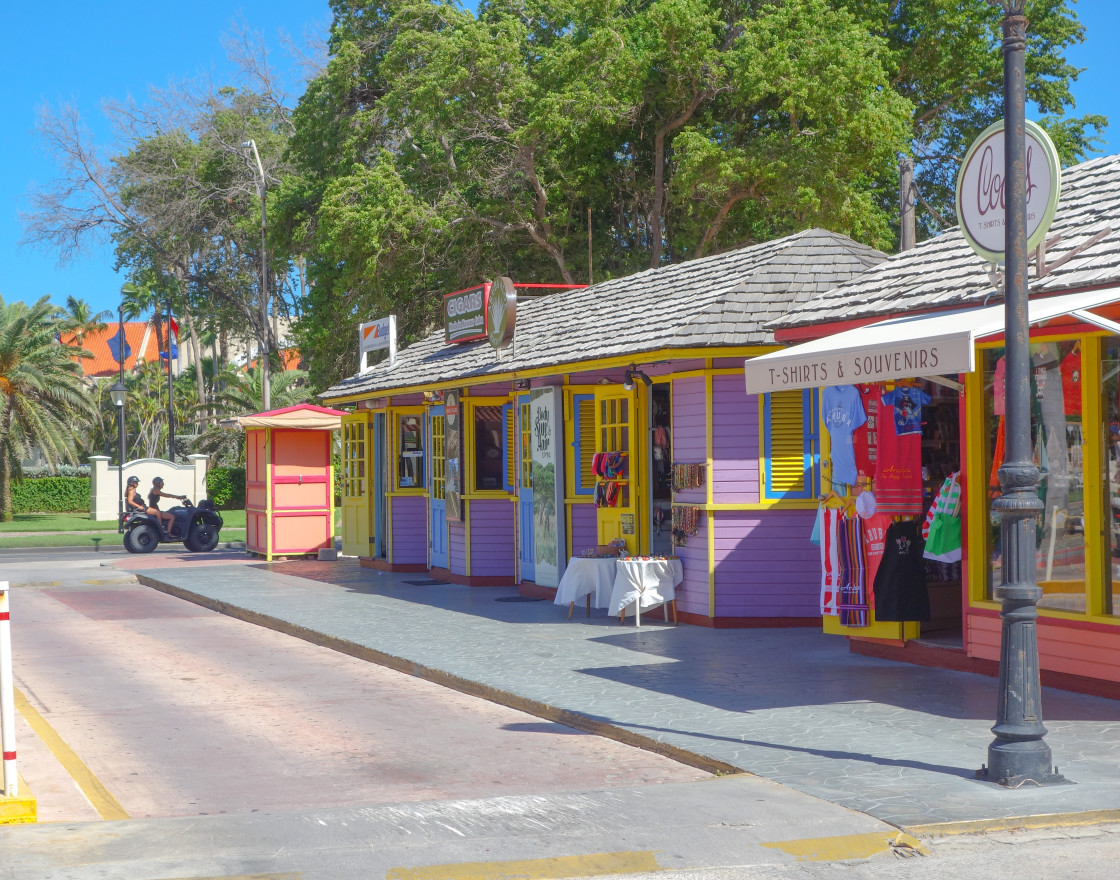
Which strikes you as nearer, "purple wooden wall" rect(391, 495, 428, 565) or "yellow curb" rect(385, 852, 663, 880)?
"yellow curb" rect(385, 852, 663, 880)

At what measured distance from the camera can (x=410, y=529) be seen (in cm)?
2173

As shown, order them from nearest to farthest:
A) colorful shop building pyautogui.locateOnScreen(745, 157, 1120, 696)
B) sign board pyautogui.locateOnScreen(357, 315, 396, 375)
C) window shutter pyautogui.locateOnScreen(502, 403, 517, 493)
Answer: colorful shop building pyautogui.locateOnScreen(745, 157, 1120, 696) → window shutter pyautogui.locateOnScreen(502, 403, 517, 493) → sign board pyautogui.locateOnScreen(357, 315, 396, 375)

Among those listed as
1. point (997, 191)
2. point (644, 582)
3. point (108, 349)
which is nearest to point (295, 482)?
point (644, 582)

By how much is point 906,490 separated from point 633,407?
4.59m

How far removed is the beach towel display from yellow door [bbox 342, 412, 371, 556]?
44.1 feet

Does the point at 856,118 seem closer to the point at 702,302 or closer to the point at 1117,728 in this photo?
the point at 702,302

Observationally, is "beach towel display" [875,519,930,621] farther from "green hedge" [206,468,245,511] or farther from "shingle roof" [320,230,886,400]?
"green hedge" [206,468,245,511]

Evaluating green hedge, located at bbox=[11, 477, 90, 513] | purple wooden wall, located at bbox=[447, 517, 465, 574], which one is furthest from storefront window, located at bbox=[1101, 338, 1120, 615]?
green hedge, located at bbox=[11, 477, 90, 513]

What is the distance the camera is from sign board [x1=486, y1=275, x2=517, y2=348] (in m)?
16.9

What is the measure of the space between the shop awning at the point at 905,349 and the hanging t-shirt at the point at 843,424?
3.93ft

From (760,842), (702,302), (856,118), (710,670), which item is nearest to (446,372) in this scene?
(702,302)

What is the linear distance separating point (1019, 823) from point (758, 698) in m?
3.45

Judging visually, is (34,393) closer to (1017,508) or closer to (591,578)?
(591,578)

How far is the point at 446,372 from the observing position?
1892 centimetres
